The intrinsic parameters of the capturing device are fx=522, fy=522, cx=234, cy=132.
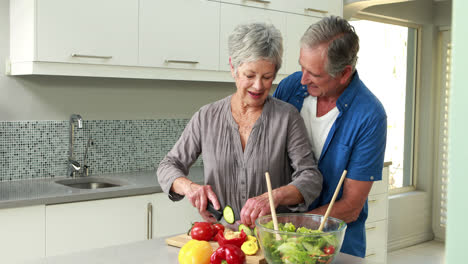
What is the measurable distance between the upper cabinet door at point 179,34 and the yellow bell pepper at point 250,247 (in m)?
1.83

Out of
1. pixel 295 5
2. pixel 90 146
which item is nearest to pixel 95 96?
pixel 90 146

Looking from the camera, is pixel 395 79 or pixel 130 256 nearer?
pixel 130 256

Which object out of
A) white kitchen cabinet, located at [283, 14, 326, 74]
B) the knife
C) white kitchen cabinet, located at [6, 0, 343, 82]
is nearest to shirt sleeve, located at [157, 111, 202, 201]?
the knife

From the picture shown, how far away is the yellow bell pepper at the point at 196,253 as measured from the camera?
4.65 feet

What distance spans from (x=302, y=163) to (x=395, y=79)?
4.05 metres

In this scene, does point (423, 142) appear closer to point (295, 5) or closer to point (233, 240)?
point (295, 5)

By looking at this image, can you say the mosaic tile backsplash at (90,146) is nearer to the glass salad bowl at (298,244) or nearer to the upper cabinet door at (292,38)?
the upper cabinet door at (292,38)

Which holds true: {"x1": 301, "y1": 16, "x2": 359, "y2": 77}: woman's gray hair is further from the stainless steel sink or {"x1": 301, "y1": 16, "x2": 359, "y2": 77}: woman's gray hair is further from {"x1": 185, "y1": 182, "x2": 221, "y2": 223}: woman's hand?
the stainless steel sink

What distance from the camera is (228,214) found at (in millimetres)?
1705

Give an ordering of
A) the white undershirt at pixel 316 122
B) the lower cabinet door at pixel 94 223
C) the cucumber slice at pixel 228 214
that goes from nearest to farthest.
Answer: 1. the cucumber slice at pixel 228 214
2. the white undershirt at pixel 316 122
3. the lower cabinet door at pixel 94 223

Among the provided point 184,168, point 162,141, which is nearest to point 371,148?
point 184,168

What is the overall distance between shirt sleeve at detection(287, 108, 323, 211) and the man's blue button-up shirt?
91 millimetres

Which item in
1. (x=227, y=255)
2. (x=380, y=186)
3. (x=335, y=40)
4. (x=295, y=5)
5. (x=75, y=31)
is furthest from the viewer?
(x=380, y=186)

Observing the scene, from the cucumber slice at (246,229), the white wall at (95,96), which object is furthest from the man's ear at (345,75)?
the white wall at (95,96)
